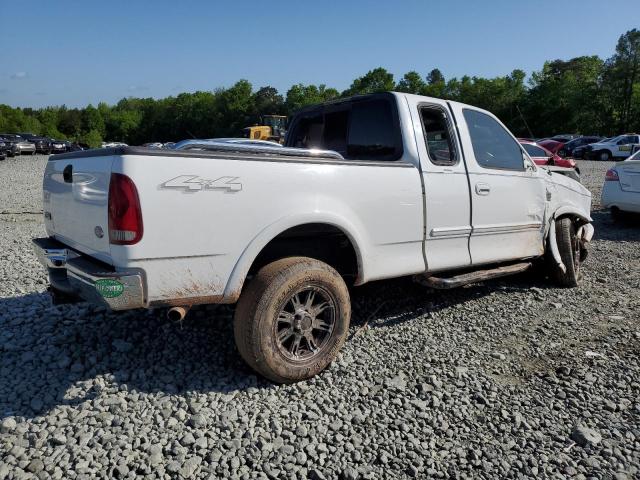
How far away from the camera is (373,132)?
4539 mm

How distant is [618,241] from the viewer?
28.6 feet

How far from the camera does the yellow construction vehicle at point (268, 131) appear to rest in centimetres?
3409

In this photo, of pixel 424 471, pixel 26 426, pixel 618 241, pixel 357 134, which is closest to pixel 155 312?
pixel 26 426

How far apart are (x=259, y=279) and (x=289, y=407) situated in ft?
2.76

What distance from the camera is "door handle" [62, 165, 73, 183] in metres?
3.31

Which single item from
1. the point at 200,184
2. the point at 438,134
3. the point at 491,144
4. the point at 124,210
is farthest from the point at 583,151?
the point at 124,210

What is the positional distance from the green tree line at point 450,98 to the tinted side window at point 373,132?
27.4 m

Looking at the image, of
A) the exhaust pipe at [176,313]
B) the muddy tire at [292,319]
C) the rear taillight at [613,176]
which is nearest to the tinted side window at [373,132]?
the muddy tire at [292,319]

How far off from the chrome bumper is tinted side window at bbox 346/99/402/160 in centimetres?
239

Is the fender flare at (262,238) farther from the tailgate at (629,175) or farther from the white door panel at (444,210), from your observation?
the tailgate at (629,175)

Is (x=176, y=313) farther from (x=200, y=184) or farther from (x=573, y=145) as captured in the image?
(x=573, y=145)

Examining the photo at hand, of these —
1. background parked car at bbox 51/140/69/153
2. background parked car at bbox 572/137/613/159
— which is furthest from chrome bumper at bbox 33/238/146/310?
background parked car at bbox 51/140/69/153

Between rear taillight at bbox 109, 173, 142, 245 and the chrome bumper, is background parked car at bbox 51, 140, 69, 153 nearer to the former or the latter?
the chrome bumper

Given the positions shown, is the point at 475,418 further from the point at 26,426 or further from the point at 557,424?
the point at 26,426
